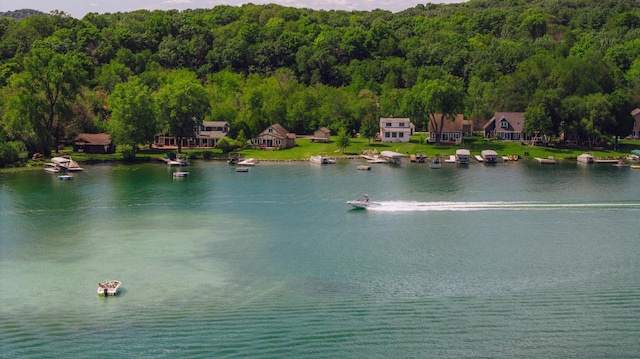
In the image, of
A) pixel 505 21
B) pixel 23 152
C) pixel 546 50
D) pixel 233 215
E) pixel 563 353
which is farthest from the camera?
pixel 505 21

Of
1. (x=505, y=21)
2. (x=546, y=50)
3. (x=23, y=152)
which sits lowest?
(x=23, y=152)

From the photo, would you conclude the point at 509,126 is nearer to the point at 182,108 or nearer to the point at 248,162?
the point at 248,162

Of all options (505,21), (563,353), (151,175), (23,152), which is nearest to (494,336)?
(563,353)

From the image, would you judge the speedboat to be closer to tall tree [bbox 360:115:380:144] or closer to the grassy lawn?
the grassy lawn

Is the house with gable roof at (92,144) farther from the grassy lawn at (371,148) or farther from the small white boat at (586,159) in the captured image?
the small white boat at (586,159)

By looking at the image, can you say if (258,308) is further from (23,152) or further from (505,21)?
(505,21)

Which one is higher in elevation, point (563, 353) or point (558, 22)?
point (558, 22)
